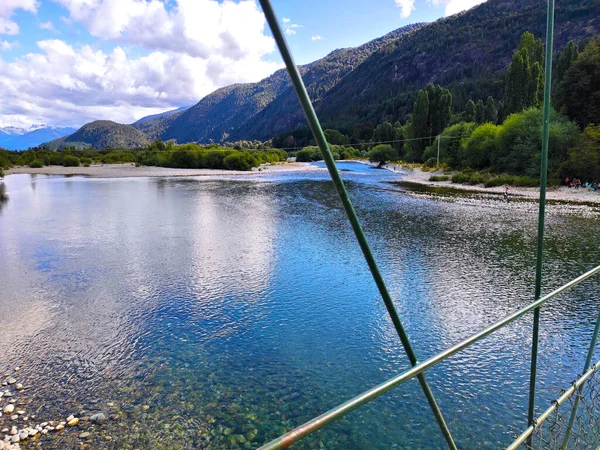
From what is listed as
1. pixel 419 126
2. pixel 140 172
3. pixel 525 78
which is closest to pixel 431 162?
pixel 419 126

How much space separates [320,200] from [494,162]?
1987 centimetres

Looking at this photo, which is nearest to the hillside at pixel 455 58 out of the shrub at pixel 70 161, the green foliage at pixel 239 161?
the green foliage at pixel 239 161

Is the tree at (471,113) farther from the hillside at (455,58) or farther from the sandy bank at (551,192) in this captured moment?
the hillside at (455,58)

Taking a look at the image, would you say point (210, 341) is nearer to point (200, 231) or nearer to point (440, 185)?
point (200, 231)

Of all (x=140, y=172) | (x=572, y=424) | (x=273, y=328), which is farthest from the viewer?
(x=140, y=172)

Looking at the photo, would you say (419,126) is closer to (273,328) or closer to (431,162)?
(431,162)

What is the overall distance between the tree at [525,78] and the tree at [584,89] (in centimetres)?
586

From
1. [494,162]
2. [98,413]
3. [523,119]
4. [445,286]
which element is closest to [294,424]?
[98,413]

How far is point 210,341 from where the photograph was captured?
7168 mm

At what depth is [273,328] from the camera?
25.2ft

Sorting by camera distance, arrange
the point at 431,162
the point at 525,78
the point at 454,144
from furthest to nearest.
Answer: the point at 431,162, the point at 454,144, the point at 525,78

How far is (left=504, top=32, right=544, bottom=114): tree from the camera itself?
37.7m

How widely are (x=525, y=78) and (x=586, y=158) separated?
16.9 meters

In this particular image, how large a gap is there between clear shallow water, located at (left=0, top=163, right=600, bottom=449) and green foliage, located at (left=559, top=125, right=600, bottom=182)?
A: 38.6ft
